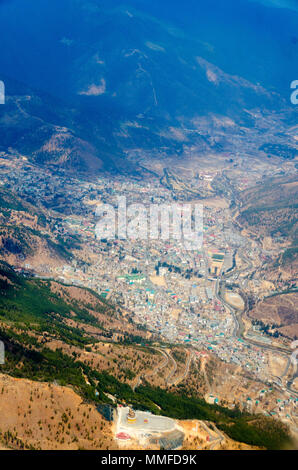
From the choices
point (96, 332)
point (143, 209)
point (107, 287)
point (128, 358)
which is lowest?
point (128, 358)

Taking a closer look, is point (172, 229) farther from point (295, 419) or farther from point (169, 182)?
point (295, 419)

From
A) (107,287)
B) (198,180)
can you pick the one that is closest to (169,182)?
(198,180)

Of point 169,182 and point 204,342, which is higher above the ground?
point 169,182

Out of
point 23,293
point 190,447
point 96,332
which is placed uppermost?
point 23,293

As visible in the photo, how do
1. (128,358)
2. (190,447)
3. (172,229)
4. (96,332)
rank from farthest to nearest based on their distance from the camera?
(172,229) → (96,332) → (128,358) → (190,447)

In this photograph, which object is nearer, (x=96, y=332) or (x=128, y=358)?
(x=128, y=358)

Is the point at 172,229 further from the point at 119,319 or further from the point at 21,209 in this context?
the point at 119,319

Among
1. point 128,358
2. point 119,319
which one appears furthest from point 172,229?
point 128,358

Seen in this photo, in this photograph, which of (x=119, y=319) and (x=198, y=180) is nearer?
(x=119, y=319)

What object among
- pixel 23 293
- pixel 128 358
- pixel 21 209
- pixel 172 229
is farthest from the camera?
pixel 172 229
